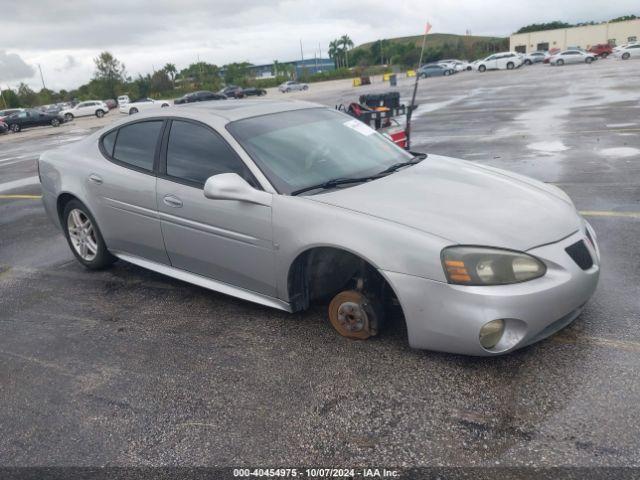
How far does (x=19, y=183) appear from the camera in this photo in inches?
457

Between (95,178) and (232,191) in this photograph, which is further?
(95,178)

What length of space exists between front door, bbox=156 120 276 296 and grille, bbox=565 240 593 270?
5.86 ft

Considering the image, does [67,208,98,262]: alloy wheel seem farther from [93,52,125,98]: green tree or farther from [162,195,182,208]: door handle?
[93,52,125,98]: green tree

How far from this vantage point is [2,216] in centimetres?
839

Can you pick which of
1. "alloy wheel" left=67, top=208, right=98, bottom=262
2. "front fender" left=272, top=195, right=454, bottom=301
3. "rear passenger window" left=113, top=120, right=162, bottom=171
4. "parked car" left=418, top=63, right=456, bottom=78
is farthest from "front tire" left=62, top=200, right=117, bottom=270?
"parked car" left=418, top=63, right=456, bottom=78

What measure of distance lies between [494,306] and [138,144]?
10.2 feet

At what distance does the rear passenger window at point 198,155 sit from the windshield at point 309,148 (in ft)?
0.41

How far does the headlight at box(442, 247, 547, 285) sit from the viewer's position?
3.00 m

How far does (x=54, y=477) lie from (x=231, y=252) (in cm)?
173

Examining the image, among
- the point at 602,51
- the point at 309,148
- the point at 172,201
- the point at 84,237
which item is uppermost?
the point at 309,148

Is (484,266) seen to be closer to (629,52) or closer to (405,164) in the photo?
(405,164)

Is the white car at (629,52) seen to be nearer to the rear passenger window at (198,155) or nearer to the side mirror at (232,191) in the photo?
the rear passenger window at (198,155)

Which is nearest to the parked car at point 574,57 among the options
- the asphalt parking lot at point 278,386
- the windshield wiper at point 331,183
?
the asphalt parking lot at point 278,386

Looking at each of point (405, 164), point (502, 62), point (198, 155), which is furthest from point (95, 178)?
point (502, 62)
